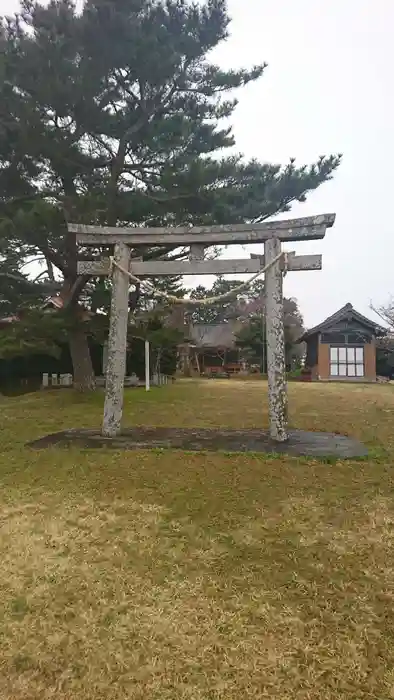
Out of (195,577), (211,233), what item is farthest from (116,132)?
(195,577)

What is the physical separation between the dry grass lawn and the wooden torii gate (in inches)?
41.1

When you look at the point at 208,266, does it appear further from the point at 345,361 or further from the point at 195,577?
the point at 345,361

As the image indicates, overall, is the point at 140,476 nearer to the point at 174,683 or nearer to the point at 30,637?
the point at 30,637

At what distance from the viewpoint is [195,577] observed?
2758 mm

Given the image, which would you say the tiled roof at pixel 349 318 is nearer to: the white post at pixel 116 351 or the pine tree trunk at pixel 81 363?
the pine tree trunk at pixel 81 363

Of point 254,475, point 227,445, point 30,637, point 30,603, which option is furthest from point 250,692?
point 227,445

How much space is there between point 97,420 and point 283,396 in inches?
140

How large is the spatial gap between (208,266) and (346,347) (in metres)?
19.1

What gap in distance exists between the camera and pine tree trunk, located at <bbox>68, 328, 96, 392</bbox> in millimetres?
11487

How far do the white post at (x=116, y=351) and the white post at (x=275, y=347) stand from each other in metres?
1.72

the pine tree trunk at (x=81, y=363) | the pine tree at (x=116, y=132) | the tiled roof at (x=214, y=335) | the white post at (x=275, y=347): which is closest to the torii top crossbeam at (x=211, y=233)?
the white post at (x=275, y=347)

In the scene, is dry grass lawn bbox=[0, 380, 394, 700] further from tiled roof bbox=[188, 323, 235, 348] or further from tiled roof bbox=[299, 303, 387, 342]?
tiled roof bbox=[188, 323, 235, 348]

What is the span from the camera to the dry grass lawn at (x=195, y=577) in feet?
6.75

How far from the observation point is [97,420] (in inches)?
315
